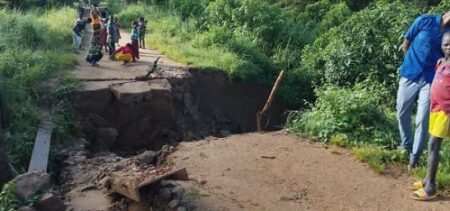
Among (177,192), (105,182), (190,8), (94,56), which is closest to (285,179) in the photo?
(177,192)

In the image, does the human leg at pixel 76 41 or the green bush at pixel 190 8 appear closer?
the human leg at pixel 76 41

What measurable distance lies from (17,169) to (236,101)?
658 centimetres

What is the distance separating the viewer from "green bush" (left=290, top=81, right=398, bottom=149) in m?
6.17

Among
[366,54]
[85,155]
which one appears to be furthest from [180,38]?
[85,155]

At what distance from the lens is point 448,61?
4.52m

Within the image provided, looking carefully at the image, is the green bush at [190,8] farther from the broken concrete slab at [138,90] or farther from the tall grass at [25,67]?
the broken concrete slab at [138,90]

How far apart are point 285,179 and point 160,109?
4575 mm

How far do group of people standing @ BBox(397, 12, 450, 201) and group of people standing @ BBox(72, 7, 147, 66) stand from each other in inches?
285

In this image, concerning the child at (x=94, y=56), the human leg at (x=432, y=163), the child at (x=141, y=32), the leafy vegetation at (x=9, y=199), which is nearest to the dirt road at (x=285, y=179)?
the human leg at (x=432, y=163)

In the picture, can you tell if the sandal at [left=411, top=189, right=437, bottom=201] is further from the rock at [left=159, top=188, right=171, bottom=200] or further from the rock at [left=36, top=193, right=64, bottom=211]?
the rock at [left=36, top=193, right=64, bottom=211]

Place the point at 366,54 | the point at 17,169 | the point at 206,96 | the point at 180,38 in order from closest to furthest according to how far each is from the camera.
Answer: the point at 17,169, the point at 366,54, the point at 206,96, the point at 180,38

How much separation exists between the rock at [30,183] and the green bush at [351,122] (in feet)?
11.0

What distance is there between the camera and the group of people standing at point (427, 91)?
4477 mm

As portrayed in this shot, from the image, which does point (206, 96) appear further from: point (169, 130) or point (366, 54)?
point (366, 54)
